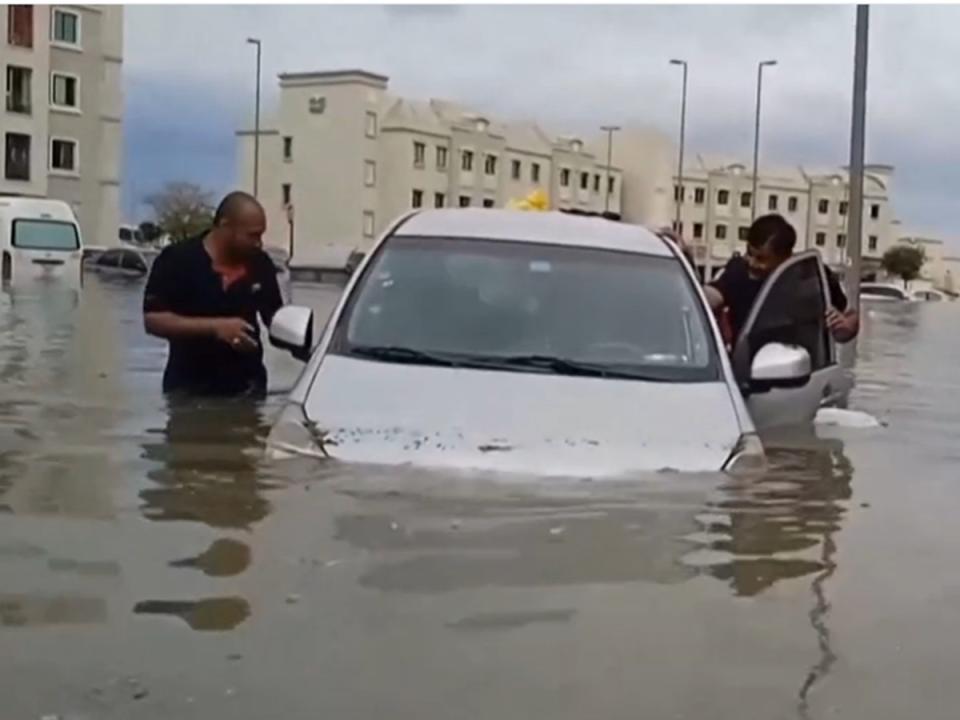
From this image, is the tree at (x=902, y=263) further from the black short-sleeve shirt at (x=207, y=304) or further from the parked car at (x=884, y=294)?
the black short-sleeve shirt at (x=207, y=304)

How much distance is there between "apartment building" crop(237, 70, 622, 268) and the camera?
242 feet

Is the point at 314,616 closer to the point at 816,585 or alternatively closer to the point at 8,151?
the point at 816,585

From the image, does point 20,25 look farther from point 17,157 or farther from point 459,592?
point 459,592

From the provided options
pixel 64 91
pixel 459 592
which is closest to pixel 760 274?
pixel 459 592

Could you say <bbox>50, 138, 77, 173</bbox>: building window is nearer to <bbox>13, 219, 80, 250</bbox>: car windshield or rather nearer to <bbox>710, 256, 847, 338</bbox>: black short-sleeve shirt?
<bbox>13, 219, 80, 250</bbox>: car windshield

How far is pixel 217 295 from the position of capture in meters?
7.40

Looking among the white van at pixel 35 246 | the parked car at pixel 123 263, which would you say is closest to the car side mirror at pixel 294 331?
the white van at pixel 35 246

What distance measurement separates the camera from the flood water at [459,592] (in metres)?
3.54

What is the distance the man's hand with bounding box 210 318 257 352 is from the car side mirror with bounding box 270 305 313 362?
0.68 m

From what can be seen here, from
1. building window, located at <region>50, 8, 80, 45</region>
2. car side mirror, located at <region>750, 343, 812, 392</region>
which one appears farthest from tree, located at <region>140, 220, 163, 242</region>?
car side mirror, located at <region>750, 343, 812, 392</region>

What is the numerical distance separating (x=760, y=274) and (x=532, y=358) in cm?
287

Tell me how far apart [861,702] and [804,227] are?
3454 inches

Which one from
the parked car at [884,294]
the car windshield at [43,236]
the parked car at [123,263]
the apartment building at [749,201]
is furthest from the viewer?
the apartment building at [749,201]

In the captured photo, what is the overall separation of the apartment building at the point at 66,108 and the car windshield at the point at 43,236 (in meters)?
21.0
